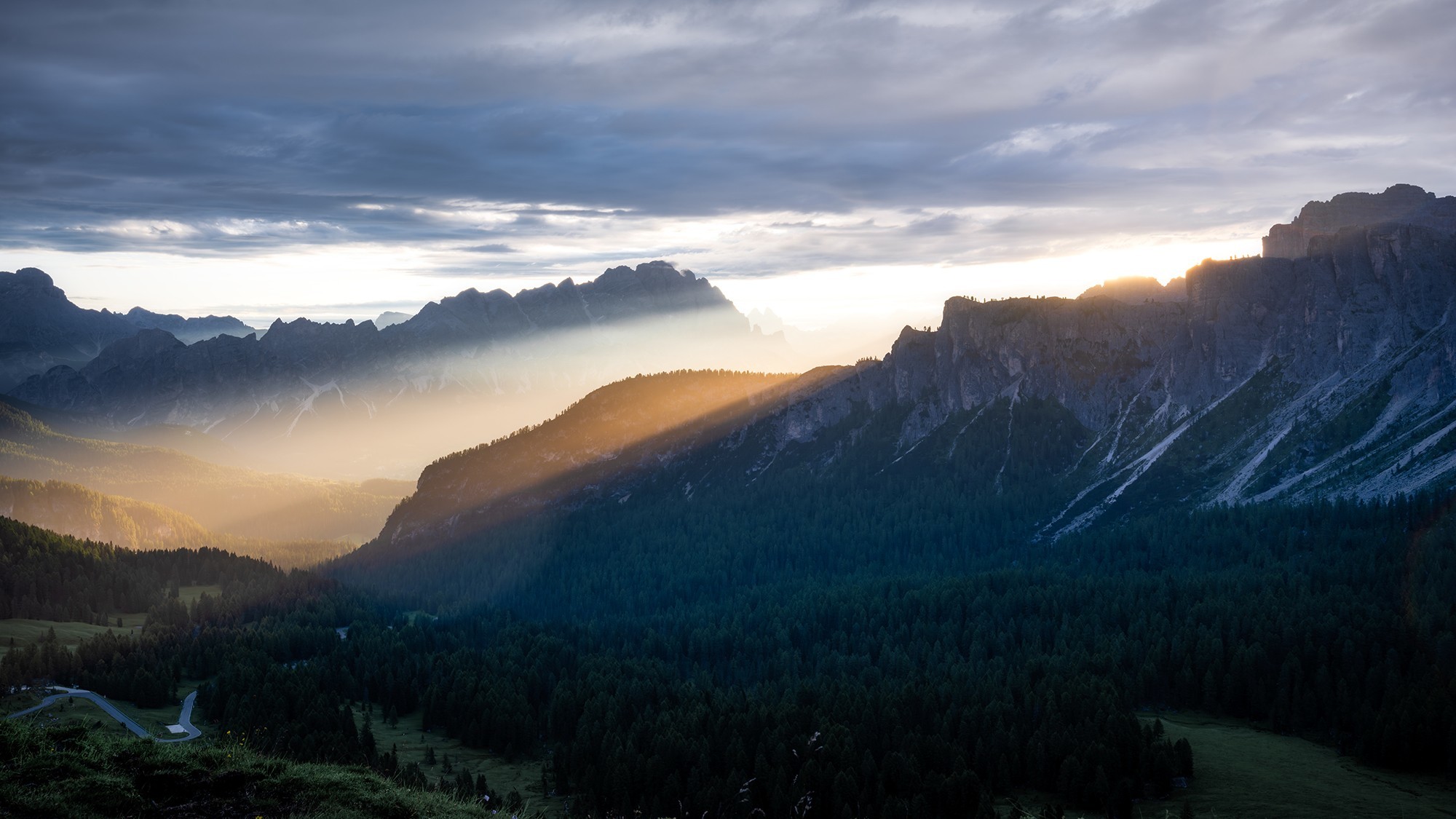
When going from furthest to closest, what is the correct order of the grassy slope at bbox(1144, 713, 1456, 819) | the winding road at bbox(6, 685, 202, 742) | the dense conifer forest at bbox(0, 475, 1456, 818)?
1. the winding road at bbox(6, 685, 202, 742)
2. the dense conifer forest at bbox(0, 475, 1456, 818)
3. the grassy slope at bbox(1144, 713, 1456, 819)

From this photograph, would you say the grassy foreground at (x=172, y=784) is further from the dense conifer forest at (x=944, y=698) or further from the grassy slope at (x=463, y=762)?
the grassy slope at (x=463, y=762)

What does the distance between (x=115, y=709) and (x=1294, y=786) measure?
16633 cm

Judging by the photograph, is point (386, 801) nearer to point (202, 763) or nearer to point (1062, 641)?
point (202, 763)

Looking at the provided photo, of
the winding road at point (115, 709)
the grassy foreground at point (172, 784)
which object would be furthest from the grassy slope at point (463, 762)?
the grassy foreground at point (172, 784)

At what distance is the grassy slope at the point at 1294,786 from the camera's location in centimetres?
10762

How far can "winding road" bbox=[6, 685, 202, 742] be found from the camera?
152m

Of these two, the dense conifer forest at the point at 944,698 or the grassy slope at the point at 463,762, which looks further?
the grassy slope at the point at 463,762

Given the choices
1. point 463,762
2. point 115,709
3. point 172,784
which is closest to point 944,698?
point 463,762

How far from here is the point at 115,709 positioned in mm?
165000

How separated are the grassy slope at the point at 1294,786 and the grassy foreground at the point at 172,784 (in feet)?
280

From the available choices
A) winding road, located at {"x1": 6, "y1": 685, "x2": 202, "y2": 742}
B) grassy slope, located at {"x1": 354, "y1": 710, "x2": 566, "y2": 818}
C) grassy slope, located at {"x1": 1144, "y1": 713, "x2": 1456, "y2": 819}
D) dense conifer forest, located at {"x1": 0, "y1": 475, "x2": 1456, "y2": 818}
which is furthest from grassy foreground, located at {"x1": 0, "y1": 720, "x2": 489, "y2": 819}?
winding road, located at {"x1": 6, "y1": 685, "x2": 202, "y2": 742}

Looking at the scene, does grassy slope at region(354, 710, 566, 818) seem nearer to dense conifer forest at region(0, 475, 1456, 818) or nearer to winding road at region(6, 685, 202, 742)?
dense conifer forest at region(0, 475, 1456, 818)

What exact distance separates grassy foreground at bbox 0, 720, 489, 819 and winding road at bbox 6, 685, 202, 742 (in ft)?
352

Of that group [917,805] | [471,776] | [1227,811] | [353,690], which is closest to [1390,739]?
[1227,811]
